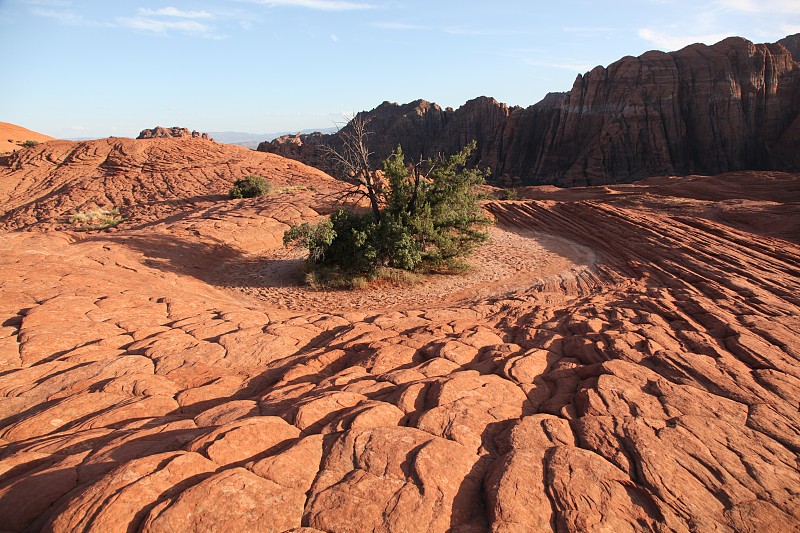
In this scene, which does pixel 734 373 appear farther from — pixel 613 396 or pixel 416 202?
pixel 416 202

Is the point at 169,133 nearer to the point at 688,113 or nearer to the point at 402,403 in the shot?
the point at 688,113

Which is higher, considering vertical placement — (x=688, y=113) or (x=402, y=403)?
(x=688, y=113)

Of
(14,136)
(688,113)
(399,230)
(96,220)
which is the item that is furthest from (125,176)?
(688,113)

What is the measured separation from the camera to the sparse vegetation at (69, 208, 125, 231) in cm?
1770

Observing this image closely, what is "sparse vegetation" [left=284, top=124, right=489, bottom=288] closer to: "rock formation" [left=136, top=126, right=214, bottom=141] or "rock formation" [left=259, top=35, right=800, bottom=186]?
"rock formation" [left=259, top=35, right=800, bottom=186]

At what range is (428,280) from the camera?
475 inches

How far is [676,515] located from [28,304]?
899 cm

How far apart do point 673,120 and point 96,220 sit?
44.3 meters

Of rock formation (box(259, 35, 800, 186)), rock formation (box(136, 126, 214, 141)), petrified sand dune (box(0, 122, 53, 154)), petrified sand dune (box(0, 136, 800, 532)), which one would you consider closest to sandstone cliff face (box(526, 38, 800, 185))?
rock formation (box(259, 35, 800, 186))

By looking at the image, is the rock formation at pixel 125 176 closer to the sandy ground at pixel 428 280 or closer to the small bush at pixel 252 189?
the small bush at pixel 252 189

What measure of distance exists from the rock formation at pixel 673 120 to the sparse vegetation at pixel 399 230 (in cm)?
3271

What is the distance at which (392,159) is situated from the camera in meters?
13.2

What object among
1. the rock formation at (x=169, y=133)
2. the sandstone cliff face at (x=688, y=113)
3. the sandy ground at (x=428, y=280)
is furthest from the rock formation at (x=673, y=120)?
the sandy ground at (x=428, y=280)

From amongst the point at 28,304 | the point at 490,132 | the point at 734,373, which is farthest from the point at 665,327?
the point at 490,132
